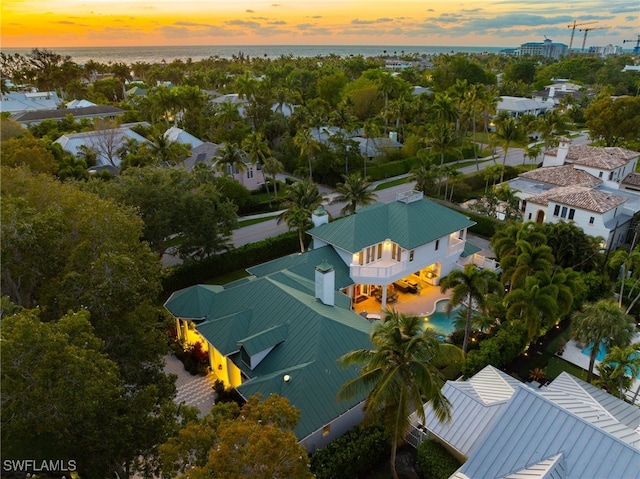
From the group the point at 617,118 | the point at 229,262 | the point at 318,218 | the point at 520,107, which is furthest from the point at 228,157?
the point at 520,107

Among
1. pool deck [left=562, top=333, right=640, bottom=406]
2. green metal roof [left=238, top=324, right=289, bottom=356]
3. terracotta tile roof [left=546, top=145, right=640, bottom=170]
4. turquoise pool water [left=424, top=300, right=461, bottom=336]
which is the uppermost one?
terracotta tile roof [left=546, top=145, right=640, bottom=170]

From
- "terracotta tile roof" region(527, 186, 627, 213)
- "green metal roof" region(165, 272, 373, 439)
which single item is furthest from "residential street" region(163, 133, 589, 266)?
"terracotta tile roof" region(527, 186, 627, 213)

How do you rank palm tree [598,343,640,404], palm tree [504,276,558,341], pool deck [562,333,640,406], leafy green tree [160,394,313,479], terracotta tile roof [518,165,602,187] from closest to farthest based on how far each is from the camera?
leafy green tree [160,394,313,479] → palm tree [598,343,640,404] → palm tree [504,276,558,341] → pool deck [562,333,640,406] → terracotta tile roof [518,165,602,187]

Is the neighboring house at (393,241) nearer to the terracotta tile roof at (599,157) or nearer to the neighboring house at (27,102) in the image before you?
the terracotta tile roof at (599,157)

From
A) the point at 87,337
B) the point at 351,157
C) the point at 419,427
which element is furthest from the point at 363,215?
the point at 351,157

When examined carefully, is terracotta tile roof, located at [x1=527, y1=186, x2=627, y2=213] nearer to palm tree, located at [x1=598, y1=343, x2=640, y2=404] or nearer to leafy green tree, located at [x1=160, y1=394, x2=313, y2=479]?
palm tree, located at [x1=598, y1=343, x2=640, y2=404]
